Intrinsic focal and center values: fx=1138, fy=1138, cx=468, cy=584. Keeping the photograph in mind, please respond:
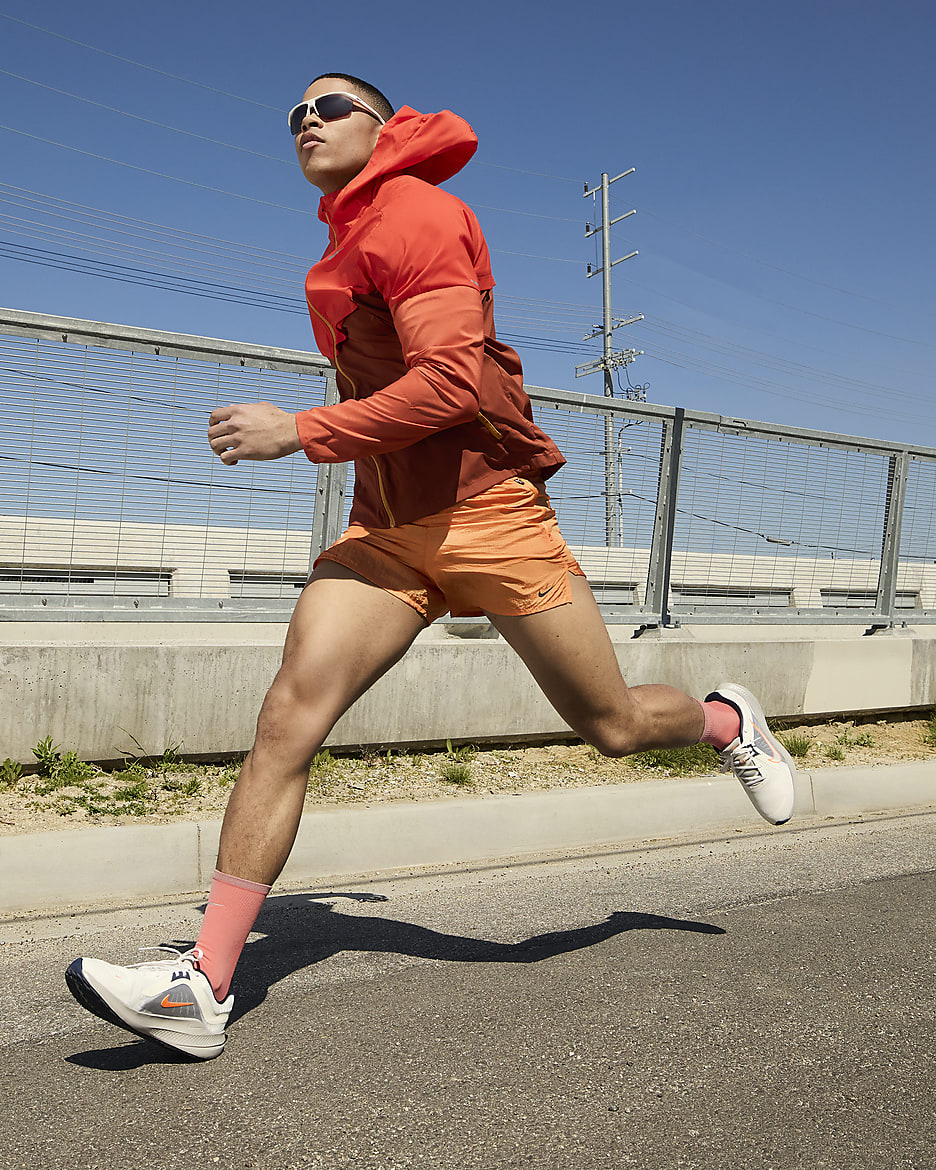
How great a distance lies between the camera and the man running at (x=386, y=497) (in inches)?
107

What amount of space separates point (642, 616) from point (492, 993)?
3.93m

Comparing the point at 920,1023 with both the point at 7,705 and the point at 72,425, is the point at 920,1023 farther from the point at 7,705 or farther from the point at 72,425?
the point at 72,425

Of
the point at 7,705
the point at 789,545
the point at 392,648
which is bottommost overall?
the point at 7,705

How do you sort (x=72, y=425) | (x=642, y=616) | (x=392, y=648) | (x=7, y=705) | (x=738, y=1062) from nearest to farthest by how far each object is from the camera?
(x=738, y=1062)
(x=392, y=648)
(x=7, y=705)
(x=72, y=425)
(x=642, y=616)

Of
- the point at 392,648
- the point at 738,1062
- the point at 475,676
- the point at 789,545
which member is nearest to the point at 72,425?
the point at 475,676

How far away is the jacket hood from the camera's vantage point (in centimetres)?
294

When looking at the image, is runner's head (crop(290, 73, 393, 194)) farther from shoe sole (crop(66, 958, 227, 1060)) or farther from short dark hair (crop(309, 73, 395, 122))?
shoe sole (crop(66, 958, 227, 1060))

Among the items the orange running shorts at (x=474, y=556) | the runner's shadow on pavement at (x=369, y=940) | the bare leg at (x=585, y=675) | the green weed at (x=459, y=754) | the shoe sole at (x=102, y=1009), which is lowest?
the runner's shadow on pavement at (x=369, y=940)

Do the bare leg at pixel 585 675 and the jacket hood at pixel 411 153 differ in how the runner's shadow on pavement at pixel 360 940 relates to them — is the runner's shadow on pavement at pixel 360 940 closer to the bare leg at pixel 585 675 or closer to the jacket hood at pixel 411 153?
the bare leg at pixel 585 675

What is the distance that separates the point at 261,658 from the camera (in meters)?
5.42

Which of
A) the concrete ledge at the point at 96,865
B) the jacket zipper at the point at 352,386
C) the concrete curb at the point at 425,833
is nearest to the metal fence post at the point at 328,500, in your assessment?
the concrete curb at the point at 425,833

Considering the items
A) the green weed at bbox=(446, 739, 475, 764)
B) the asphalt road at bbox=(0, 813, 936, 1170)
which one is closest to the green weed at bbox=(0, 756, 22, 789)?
the asphalt road at bbox=(0, 813, 936, 1170)

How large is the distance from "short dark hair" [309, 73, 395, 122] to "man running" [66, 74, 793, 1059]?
0.5 inches

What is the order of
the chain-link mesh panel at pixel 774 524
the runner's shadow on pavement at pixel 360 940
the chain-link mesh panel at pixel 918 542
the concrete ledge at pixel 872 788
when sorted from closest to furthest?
the runner's shadow on pavement at pixel 360 940 < the concrete ledge at pixel 872 788 < the chain-link mesh panel at pixel 774 524 < the chain-link mesh panel at pixel 918 542
